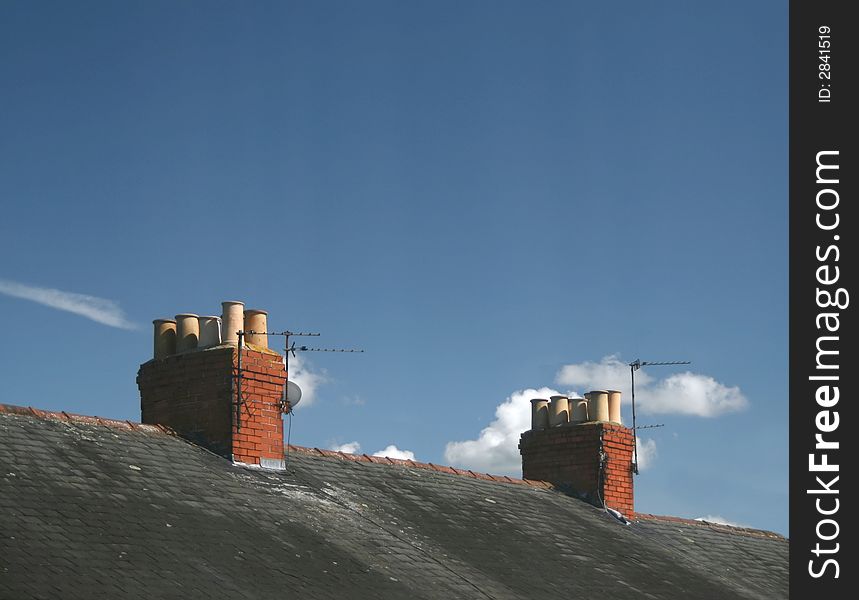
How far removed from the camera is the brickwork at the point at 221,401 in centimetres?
1566

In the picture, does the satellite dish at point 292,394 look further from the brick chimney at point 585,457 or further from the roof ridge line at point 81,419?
the brick chimney at point 585,457

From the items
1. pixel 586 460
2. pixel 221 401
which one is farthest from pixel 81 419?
pixel 586 460

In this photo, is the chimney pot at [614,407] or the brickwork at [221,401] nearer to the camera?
the brickwork at [221,401]

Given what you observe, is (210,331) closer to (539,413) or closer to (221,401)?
(221,401)

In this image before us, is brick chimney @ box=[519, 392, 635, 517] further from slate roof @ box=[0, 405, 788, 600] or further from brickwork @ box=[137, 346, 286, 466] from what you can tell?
brickwork @ box=[137, 346, 286, 466]

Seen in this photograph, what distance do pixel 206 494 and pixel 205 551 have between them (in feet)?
6.43

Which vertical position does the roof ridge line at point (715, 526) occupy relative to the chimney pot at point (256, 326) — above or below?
below

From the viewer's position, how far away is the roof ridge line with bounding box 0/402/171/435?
45.8 ft

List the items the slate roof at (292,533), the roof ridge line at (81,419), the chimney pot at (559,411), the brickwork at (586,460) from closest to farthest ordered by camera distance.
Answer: the slate roof at (292,533)
the roof ridge line at (81,419)
the brickwork at (586,460)
the chimney pot at (559,411)

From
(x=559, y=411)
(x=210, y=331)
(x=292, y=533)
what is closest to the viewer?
(x=292, y=533)

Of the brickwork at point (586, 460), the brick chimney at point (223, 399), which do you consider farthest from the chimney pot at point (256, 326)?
the brickwork at point (586, 460)

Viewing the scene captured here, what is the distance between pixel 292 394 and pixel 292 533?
3669 mm

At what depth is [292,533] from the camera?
13.2 metres
